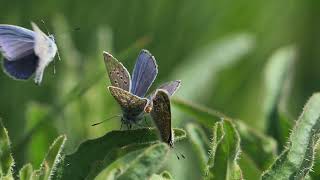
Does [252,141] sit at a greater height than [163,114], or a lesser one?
lesser

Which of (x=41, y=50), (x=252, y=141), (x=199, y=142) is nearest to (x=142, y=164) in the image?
(x=41, y=50)

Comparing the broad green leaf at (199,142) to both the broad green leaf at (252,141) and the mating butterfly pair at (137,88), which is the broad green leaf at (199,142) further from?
the mating butterfly pair at (137,88)

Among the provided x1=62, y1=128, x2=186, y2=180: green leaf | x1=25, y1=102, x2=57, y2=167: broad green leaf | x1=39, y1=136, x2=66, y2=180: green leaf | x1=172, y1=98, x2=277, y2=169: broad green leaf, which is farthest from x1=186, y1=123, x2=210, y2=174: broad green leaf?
x1=25, y1=102, x2=57, y2=167: broad green leaf

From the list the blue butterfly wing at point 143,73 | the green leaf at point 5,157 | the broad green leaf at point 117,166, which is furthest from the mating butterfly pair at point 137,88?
the green leaf at point 5,157

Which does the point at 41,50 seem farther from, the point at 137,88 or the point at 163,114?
the point at 163,114

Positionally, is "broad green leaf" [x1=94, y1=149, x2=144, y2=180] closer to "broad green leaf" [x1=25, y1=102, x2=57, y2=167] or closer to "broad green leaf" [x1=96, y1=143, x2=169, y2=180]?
"broad green leaf" [x1=96, y1=143, x2=169, y2=180]

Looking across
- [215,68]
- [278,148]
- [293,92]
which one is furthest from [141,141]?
[293,92]
